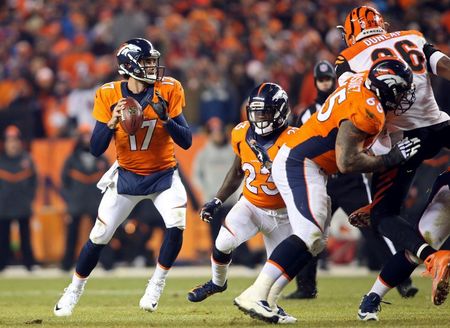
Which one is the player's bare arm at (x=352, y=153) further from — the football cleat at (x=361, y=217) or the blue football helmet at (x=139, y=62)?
the blue football helmet at (x=139, y=62)

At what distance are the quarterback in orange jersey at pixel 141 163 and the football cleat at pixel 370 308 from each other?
1.53 metres

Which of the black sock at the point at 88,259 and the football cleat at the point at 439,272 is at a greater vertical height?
the football cleat at the point at 439,272

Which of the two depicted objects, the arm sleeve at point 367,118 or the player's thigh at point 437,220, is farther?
the player's thigh at point 437,220

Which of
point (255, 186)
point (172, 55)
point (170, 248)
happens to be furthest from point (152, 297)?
point (172, 55)

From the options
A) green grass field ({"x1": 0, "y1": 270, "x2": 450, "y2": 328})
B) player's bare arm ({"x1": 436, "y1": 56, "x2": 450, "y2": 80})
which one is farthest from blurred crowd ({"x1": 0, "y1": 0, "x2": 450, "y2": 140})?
player's bare arm ({"x1": 436, "y1": 56, "x2": 450, "y2": 80})

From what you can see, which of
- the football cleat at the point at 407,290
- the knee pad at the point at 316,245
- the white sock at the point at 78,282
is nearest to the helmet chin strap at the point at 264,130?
the knee pad at the point at 316,245

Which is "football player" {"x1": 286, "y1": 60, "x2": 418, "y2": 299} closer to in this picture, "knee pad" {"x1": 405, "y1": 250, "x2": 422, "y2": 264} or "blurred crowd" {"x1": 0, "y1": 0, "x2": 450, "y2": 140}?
"knee pad" {"x1": 405, "y1": 250, "x2": 422, "y2": 264}

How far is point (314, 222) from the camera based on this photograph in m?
6.72

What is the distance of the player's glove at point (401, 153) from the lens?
6648mm

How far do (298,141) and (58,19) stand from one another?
12063mm

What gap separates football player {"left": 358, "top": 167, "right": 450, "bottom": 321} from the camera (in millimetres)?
7047

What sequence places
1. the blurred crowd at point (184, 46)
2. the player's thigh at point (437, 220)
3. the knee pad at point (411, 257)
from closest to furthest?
the knee pad at point (411, 257), the player's thigh at point (437, 220), the blurred crowd at point (184, 46)

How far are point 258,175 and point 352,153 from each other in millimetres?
1406

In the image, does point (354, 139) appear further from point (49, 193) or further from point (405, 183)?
point (49, 193)
